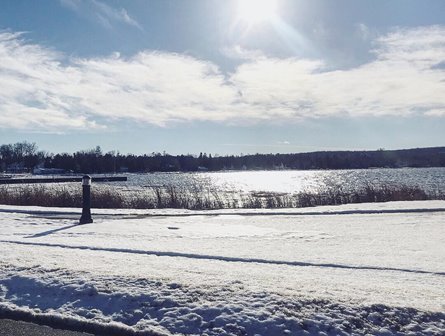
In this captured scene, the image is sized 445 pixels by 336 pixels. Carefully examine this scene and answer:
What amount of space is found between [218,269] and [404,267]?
2543 mm

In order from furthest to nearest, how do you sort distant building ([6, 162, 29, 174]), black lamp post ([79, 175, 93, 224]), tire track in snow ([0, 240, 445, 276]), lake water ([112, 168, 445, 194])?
distant building ([6, 162, 29, 174]) < lake water ([112, 168, 445, 194]) < black lamp post ([79, 175, 93, 224]) < tire track in snow ([0, 240, 445, 276])

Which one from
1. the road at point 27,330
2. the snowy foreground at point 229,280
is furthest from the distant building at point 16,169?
the road at point 27,330

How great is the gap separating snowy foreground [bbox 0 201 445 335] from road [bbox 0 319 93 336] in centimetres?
11

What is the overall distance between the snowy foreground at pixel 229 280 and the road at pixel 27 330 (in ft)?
0.37

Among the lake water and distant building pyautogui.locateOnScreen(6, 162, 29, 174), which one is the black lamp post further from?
distant building pyautogui.locateOnScreen(6, 162, 29, 174)

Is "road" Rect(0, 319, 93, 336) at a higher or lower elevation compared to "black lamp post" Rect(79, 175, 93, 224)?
lower

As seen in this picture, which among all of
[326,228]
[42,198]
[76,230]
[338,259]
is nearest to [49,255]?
[76,230]

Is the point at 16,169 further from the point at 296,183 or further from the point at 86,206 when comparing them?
the point at 86,206

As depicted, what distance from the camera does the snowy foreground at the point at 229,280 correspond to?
410cm

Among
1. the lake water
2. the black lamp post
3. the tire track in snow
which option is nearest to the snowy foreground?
the tire track in snow

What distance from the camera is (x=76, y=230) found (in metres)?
10.3

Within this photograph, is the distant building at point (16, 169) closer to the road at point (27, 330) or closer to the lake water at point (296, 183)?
the lake water at point (296, 183)

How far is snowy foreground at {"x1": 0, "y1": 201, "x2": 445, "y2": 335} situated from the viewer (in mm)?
4098

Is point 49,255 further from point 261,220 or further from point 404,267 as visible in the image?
point 261,220
